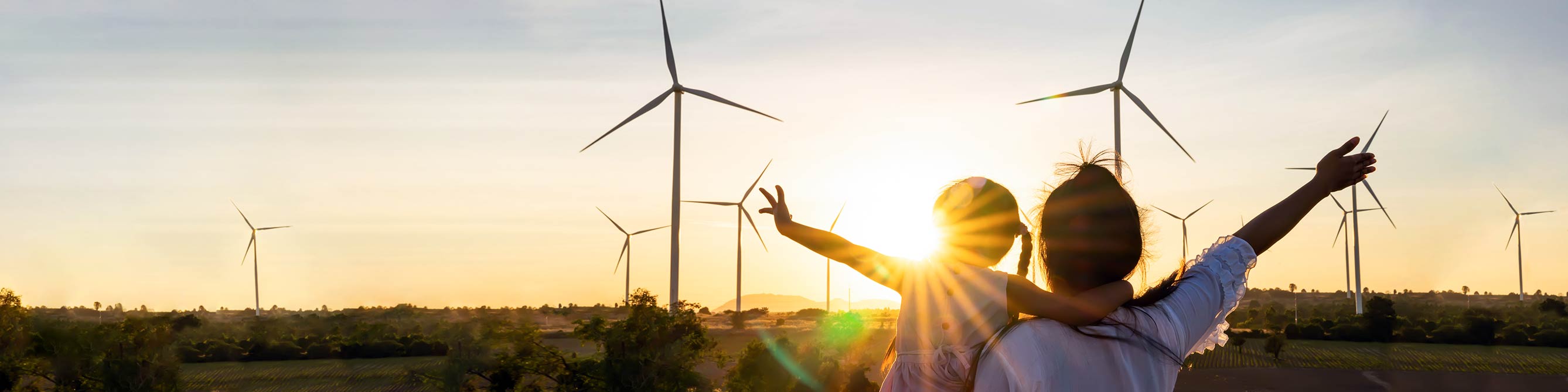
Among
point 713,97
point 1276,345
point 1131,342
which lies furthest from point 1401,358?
point 1131,342

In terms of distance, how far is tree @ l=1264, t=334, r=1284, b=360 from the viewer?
127562mm

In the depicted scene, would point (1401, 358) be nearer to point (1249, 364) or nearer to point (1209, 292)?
point (1249, 364)

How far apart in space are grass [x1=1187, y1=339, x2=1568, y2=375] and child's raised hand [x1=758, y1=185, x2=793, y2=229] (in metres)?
127

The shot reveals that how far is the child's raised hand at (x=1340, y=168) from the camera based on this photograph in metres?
5.41

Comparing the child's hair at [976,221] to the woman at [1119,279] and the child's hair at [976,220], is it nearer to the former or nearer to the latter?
the child's hair at [976,220]

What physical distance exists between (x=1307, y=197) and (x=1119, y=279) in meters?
1.08

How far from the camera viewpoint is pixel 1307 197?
17.4 ft

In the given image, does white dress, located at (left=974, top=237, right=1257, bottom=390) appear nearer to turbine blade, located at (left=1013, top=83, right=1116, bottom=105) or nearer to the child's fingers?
the child's fingers

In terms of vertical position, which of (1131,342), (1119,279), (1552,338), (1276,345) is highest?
(1119,279)

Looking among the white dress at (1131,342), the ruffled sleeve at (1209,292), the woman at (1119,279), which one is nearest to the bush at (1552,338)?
the woman at (1119,279)

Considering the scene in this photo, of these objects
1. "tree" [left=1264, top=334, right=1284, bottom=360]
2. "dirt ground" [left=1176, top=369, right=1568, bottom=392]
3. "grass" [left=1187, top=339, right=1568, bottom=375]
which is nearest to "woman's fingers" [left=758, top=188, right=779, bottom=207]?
"dirt ground" [left=1176, top=369, right=1568, bottom=392]

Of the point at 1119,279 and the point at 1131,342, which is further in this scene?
the point at 1119,279

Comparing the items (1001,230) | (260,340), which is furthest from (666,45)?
(260,340)

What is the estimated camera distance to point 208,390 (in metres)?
116
